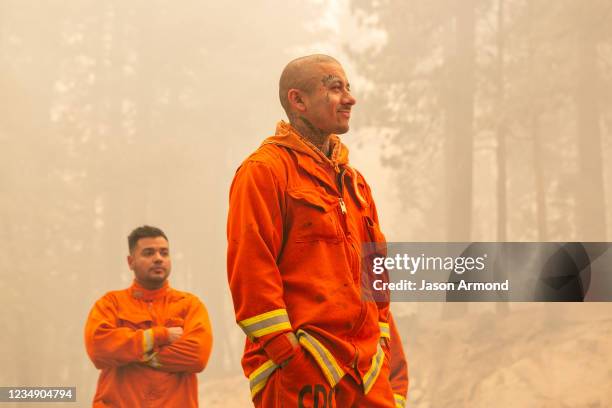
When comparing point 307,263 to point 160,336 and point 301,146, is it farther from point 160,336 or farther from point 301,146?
point 160,336

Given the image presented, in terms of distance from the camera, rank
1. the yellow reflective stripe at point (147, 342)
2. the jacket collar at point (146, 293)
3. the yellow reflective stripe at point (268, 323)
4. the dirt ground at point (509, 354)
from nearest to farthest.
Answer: the yellow reflective stripe at point (268, 323) < the yellow reflective stripe at point (147, 342) < the jacket collar at point (146, 293) < the dirt ground at point (509, 354)

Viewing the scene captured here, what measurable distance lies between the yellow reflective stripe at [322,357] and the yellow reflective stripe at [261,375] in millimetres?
117

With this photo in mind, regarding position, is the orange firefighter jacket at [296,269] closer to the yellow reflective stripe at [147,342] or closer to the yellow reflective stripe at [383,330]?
the yellow reflective stripe at [383,330]

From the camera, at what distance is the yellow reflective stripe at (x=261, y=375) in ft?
6.99

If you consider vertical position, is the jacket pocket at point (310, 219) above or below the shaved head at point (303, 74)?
below

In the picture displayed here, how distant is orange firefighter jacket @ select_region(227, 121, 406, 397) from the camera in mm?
2084

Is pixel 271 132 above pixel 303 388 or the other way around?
above

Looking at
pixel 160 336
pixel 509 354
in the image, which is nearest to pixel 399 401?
pixel 160 336

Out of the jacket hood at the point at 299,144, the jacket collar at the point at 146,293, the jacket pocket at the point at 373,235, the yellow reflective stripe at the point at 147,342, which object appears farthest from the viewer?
the jacket collar at the point at 146,293

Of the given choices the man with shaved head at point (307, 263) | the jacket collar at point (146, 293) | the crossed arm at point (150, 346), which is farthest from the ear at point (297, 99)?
the jacket collar at point (146, 293)

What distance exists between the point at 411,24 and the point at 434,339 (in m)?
2.90

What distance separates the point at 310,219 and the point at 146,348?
2006mm

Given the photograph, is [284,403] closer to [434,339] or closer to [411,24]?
[434,339]

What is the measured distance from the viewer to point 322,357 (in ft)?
6.89
